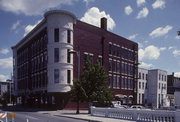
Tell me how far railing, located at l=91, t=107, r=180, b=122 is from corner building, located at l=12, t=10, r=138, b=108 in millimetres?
9404

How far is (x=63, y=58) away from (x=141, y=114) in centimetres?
2122

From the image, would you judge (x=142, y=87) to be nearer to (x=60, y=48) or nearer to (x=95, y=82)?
(x=60, y=48)

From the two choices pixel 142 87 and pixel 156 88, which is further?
pixel 156 88

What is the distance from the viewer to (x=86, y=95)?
2778 centimetres

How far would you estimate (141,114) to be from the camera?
18.3 metres

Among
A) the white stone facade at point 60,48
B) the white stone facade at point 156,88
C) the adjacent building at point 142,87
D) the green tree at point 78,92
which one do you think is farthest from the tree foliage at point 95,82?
the white stone facade at point 156,88

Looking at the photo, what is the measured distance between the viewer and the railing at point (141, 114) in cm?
A: 1553

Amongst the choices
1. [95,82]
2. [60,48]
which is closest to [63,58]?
[60,48]

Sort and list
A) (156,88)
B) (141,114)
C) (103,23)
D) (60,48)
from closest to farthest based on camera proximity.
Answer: (141,114) < (60,48) < (103,23) < (156,88)

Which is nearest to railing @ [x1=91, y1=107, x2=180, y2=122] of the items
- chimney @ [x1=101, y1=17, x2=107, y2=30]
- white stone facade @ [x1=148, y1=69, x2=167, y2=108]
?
chimney @ [x1=101, y1=17, x2=107, y2=30]

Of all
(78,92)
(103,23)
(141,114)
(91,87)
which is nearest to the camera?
(141,114)

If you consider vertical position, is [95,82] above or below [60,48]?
below

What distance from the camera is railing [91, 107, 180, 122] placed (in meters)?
15.5

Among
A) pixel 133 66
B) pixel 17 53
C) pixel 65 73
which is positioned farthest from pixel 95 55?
pixel 17 53
